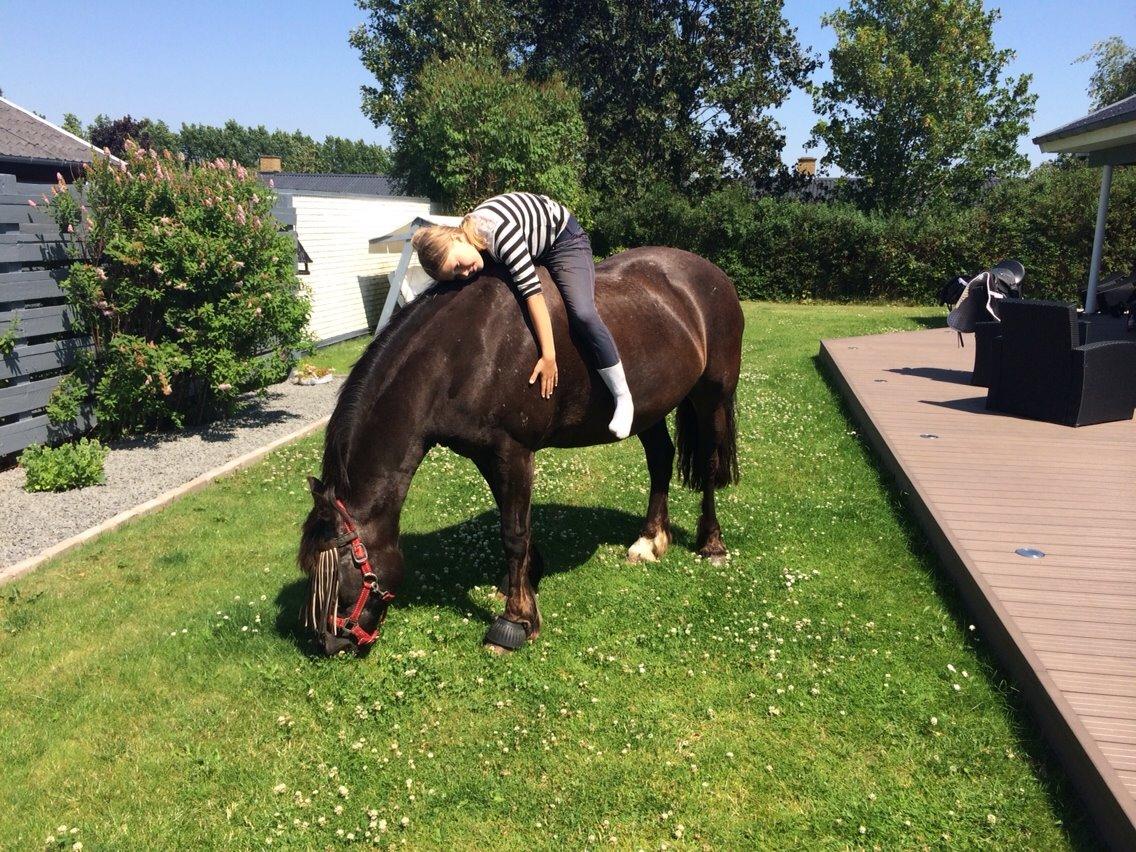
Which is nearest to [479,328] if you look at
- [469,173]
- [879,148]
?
[469,173]

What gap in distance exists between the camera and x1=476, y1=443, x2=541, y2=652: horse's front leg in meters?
3.95

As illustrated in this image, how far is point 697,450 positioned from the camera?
5418mm

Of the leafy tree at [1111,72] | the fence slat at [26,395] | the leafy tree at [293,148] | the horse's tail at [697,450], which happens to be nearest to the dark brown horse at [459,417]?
the horse's tail at [697,450]

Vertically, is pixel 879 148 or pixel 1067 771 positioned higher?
pixel 879 148

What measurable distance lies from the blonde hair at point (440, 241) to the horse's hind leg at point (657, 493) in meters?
2.04

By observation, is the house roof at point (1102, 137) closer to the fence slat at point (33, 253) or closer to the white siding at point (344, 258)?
the white siding at point (344, 258)

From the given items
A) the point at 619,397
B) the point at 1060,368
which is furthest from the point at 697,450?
the point at 1060,368

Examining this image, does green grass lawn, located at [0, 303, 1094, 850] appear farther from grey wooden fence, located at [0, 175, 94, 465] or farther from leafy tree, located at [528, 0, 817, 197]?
leafy tree, located at [528, 0, 817, 197]

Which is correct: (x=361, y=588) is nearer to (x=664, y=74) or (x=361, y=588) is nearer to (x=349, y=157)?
(x=664, y=74)

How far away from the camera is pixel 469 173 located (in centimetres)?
2123

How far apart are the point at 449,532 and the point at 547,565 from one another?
94 centimetres

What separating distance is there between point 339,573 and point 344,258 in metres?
13.6

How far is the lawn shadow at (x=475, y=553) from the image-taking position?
4.49m

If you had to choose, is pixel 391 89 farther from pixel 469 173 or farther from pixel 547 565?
pixel 547 565
